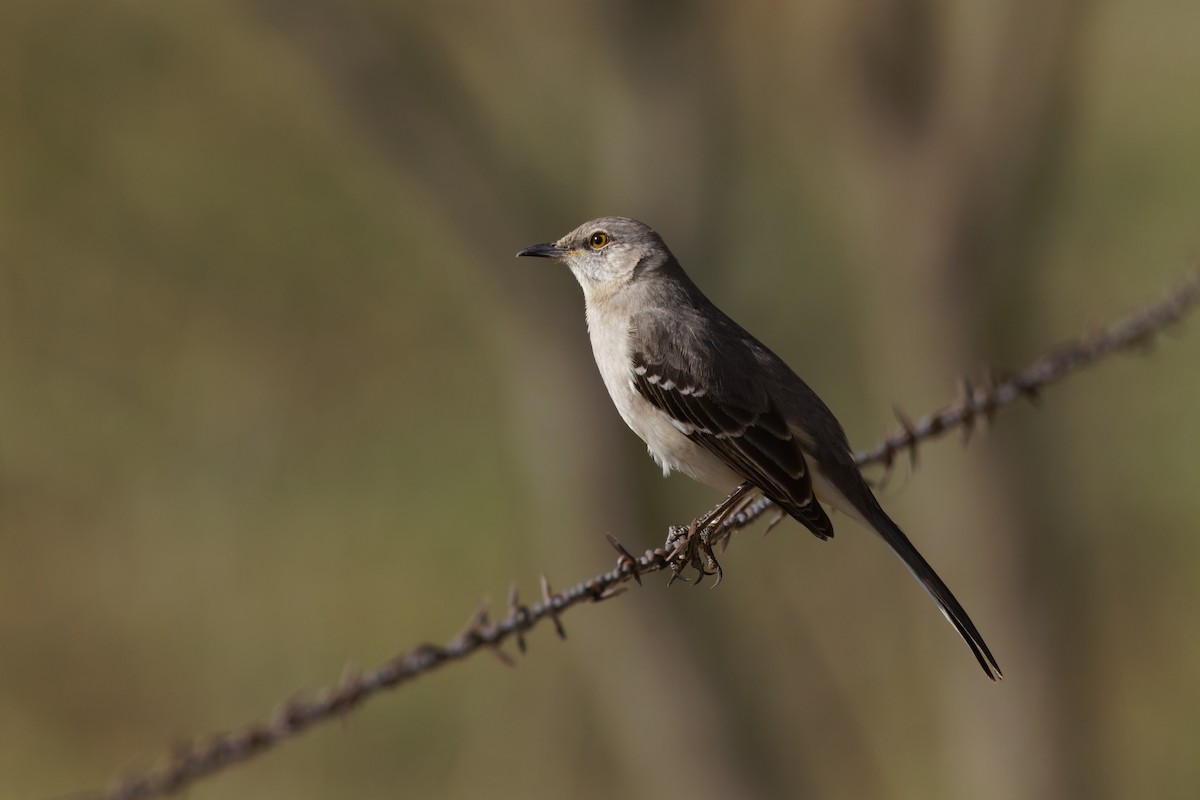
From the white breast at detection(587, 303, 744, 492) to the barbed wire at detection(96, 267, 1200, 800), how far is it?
0.20 metres

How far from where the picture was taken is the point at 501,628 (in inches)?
114

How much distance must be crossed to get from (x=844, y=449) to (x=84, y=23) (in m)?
11.2

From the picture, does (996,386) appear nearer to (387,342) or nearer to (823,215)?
(823,215)

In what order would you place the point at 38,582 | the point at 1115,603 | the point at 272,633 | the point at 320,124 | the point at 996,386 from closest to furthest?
the point at 996,386
the point at 1115,603
the point at 272,633
the point at 38,582
the point at 320,124

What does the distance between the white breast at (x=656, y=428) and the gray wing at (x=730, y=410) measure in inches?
1.3

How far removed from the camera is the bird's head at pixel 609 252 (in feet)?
17.1

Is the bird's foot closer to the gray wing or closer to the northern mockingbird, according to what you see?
the northern mockingbird

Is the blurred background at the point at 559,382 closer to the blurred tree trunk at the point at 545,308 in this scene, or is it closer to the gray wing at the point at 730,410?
the blurred tree trunk at the point at 545,308

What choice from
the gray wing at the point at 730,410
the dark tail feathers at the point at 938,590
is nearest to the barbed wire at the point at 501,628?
the gray wing at the point at 730,410

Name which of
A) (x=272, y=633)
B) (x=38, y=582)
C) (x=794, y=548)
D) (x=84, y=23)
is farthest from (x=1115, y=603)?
(x=84, y=23)

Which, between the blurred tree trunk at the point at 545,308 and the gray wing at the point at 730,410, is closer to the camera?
the gray wing at the point at 730,410

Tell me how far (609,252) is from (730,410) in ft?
4.05

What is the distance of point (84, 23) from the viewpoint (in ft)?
42.2

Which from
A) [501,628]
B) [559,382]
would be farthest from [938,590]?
[559,382]
